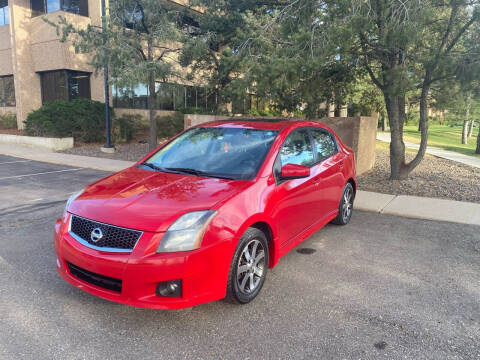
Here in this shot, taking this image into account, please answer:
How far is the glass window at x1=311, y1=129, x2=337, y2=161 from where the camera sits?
4.94m

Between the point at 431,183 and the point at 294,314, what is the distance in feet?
23.8

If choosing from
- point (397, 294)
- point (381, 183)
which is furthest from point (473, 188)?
point (397, 294)

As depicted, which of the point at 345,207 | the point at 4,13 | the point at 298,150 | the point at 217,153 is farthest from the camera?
the point at 4,13

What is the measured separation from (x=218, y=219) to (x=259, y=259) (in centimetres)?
71

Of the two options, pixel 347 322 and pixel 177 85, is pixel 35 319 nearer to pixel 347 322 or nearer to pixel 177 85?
pixel 347 322

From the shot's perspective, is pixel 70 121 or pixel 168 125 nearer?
pixel 70 121

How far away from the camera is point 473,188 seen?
8766mm

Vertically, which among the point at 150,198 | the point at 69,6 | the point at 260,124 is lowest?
the point at 150,198

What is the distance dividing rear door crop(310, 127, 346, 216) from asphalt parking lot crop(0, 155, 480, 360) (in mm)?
605

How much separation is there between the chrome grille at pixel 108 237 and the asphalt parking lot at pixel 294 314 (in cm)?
65

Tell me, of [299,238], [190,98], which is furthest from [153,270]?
[190,98]

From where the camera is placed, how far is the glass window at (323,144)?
16.2ft

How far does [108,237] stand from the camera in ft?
9.68

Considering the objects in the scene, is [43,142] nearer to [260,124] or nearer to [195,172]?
[260,124]
